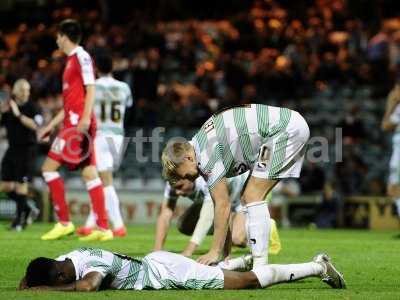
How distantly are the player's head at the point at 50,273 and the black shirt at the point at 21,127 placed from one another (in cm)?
867

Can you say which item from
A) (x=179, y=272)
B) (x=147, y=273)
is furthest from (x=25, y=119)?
(x=179, y=272)

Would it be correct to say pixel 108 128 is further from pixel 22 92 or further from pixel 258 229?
pixel 258 229

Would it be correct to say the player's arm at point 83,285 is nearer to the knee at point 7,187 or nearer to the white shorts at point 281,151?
the white shorts at point 281,151

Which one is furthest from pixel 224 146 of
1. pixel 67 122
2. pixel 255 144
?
pixel 67 122

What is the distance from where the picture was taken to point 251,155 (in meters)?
8.54

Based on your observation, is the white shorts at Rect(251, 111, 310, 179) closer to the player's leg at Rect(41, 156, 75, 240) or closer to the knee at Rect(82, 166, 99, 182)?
the knee at Rect(82, 166, 99, 182)

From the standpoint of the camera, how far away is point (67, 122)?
1299 cm

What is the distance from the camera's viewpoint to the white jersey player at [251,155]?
820 centimetres

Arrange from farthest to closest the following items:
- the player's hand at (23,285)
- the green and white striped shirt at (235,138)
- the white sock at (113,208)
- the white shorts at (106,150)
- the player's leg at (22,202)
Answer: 1. the player's leg at (22,202)
2. the white shorts at (106,150)
3. the white sock at (113,208)
4. the green and white striped shirt at (235,138)
5. the player's hand at (23,285)

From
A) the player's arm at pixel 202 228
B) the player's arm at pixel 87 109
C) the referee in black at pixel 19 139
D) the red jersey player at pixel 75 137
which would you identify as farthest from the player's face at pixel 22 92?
the player's arm at pixel 202 228

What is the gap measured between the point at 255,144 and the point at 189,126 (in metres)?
13.5

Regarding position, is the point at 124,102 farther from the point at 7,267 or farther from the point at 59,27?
the point at 7,267

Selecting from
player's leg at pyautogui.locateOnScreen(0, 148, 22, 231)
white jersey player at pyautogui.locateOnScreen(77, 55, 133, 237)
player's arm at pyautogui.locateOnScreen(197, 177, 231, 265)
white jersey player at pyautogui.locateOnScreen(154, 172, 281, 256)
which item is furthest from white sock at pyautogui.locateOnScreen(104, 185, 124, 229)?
player's arm at pyautogui.locateOnScreen(197, 177, 231, 265)

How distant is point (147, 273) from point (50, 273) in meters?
0.77
